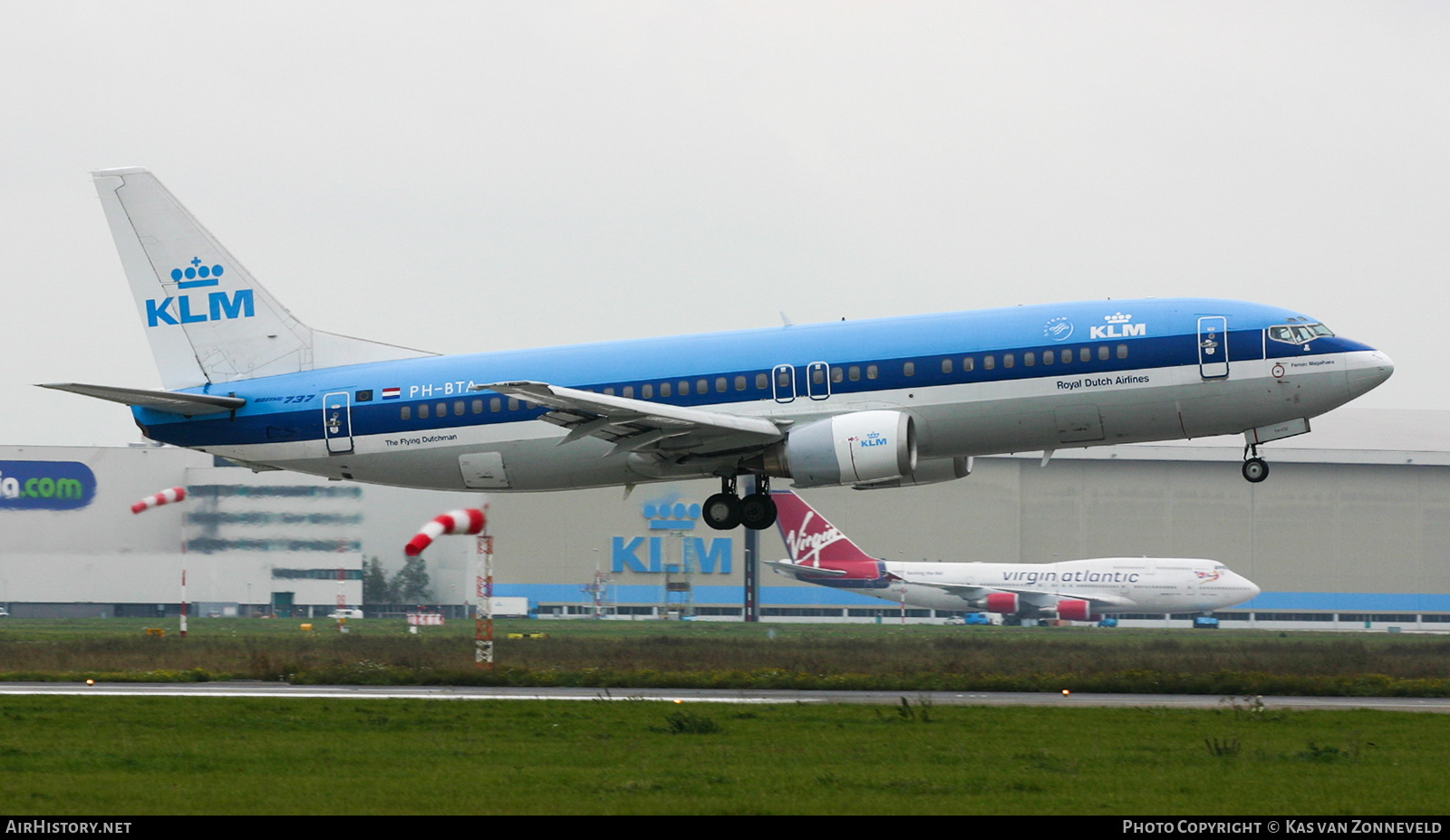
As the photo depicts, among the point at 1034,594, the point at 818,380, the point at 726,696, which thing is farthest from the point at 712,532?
the point at 726,696

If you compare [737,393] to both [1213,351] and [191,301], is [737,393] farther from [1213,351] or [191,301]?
[191,301]

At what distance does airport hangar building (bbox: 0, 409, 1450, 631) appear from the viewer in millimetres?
50406

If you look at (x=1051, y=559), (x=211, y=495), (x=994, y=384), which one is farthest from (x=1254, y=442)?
(x=1051, y=559)

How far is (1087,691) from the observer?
33781 mm

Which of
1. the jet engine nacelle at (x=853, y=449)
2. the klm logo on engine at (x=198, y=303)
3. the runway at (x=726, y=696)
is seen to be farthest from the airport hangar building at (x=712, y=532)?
the jet engine nacelle at (x=853, y=449)

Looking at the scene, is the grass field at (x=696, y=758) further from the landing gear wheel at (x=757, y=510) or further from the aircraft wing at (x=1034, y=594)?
the aircraft wing at (x=1034, y=594)

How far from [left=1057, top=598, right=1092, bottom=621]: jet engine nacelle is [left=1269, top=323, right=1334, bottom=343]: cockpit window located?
45.0 meters

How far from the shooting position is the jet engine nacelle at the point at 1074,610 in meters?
74.7

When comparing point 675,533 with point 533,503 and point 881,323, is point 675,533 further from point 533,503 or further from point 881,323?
point 881,323

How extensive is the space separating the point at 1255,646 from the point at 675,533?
37.9 metres

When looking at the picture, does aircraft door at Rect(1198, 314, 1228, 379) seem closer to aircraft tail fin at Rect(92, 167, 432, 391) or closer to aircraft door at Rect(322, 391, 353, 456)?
aircraft door at Rect(322, 391, 353, 456)

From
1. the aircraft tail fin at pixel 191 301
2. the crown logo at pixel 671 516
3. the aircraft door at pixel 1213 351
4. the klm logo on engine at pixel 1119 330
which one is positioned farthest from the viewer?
the crown logo at pixel 671 516

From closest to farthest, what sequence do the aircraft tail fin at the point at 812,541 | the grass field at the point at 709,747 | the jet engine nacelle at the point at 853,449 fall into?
1. the grass field at the point at 709,747
2. the jet engine nacelle at the point at 853,449
3. the aircraft tail fin at the point at 812,541
